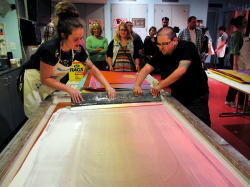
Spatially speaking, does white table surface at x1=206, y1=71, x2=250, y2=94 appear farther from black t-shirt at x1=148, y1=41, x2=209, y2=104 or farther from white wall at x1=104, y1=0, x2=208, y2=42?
white wall at x1=104, y1=0, x2=208, y2=42

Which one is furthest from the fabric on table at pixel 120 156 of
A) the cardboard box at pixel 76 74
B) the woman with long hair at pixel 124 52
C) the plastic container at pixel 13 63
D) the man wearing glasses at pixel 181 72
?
the plastic container at pixel 13 63

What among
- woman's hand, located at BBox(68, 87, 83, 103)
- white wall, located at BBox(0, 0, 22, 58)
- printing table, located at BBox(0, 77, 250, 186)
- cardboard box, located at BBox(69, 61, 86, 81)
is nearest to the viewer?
printing table, located at BBox(0, 77, 250, 186)

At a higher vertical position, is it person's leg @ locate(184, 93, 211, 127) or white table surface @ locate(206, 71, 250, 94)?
white table surface @ locate(206, 71, 250, 94)

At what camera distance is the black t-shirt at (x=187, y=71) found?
1489mm

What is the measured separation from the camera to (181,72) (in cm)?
143

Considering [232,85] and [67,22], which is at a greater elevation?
[67,22]

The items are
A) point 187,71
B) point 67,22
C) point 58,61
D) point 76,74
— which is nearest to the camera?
point 67,22

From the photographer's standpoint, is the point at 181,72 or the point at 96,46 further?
the point at 96,46

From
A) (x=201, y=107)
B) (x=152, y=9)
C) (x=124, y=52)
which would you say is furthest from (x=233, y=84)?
(x=152, y=9)

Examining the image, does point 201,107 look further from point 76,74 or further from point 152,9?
point 152,9

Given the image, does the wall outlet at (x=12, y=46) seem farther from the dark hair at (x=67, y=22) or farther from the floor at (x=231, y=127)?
the floor at (x=231, y=127)

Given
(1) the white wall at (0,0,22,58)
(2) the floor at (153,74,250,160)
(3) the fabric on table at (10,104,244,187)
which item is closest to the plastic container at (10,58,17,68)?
(1) the white wall at (0,0,22,58)

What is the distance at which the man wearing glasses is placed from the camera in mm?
1445

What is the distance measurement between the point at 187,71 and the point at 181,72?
14 cm
